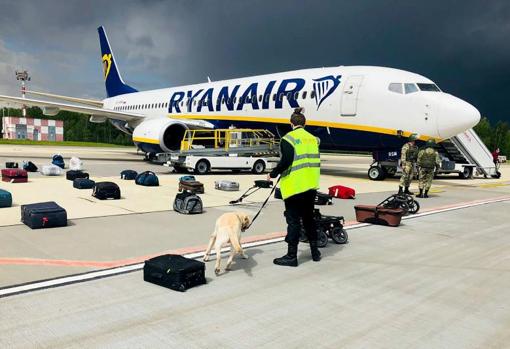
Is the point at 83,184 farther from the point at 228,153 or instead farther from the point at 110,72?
the point at 110,72

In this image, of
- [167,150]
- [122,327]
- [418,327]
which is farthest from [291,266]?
[167,150]

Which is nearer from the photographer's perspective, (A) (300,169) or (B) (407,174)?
(A) (300,169)

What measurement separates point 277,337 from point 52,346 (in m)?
1.67

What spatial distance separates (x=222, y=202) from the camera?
10000mm

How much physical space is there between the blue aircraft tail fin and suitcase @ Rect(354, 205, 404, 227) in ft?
88.0

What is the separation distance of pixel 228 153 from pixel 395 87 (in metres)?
7.38

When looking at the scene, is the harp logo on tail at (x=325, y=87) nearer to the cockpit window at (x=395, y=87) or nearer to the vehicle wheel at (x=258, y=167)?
the cockpit window at (x=395, y=87)

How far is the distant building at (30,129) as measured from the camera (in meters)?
94.0

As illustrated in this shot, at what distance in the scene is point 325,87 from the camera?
55.1 ft

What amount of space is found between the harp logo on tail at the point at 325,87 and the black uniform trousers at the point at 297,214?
11904 millimetres

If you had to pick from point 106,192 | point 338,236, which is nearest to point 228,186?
point 106,192

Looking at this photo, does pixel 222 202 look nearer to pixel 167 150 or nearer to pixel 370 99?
pixel 370 99

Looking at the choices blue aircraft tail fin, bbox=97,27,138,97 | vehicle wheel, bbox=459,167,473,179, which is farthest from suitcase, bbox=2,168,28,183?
blue aircraft tail fin, bbox=97,27,138,97

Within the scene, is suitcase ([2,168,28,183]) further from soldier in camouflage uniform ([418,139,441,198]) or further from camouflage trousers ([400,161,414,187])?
soldier in camouflage uniform ([418,139,441,198])
